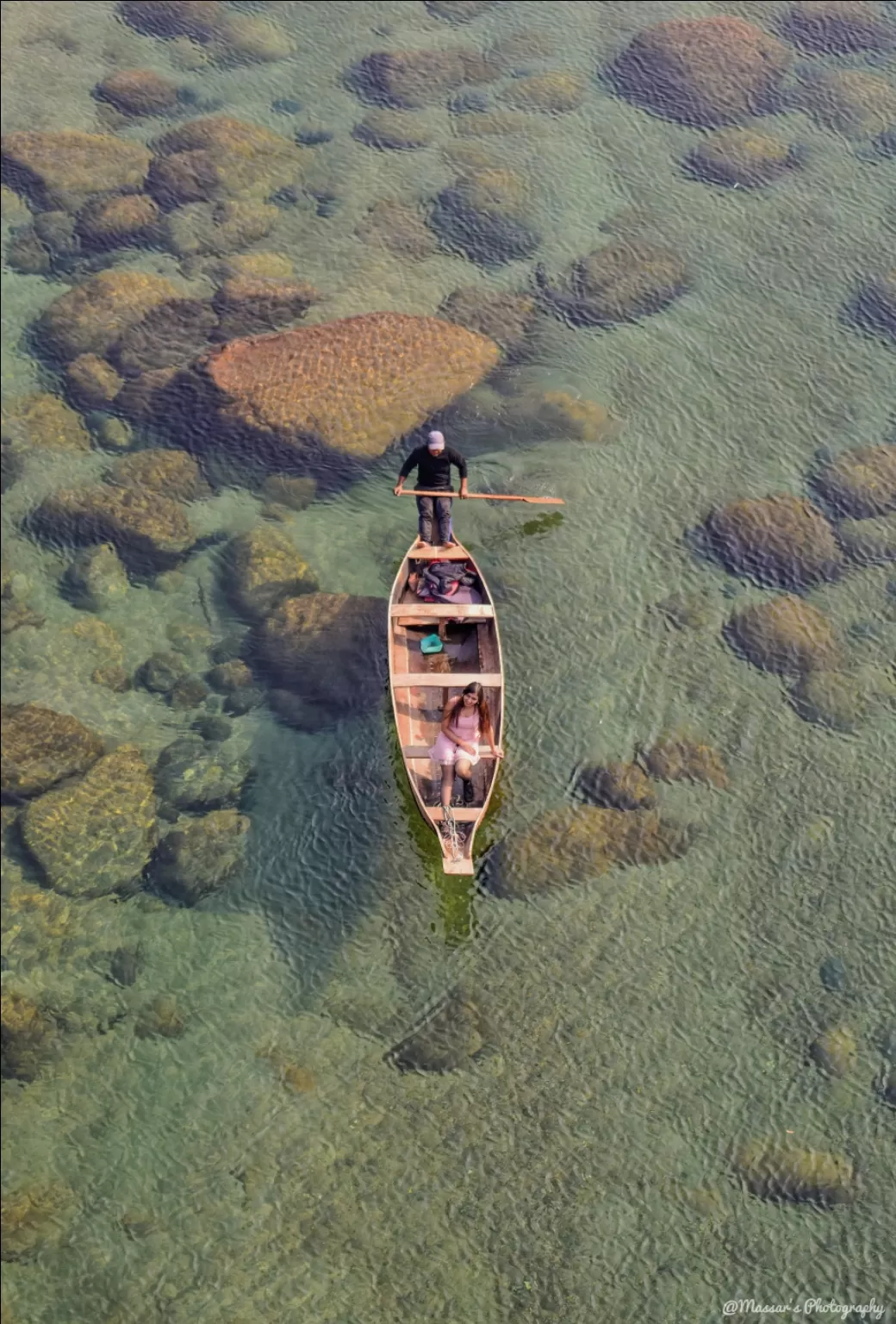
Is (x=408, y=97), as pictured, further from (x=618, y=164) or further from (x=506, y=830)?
(x=506, y=830)

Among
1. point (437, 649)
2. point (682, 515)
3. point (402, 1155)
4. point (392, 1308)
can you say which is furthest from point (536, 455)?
point (392, 1308)

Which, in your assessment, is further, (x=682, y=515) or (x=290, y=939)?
(x=682, y=515)

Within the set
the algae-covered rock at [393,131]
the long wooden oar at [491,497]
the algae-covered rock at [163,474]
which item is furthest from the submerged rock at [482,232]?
the algae-covered rock at [163,474]

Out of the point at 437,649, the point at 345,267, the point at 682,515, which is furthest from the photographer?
the point at 345,267

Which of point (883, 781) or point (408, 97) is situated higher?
point (408, 97)

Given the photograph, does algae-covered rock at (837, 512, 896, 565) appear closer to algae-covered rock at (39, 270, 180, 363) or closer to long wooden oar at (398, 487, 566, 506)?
long wooden oar at (398, 487, 566, 506)

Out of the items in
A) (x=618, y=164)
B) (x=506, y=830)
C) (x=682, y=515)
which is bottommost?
(x=506, y=830)

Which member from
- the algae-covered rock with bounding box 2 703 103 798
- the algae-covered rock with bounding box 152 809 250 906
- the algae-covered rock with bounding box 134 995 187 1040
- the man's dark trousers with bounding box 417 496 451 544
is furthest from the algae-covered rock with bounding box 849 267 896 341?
Answer: the algae-covered rock with bounding box 134 995 187 1040

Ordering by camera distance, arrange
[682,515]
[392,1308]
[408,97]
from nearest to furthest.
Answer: [392,1308] → [682,515] → [408,97]
